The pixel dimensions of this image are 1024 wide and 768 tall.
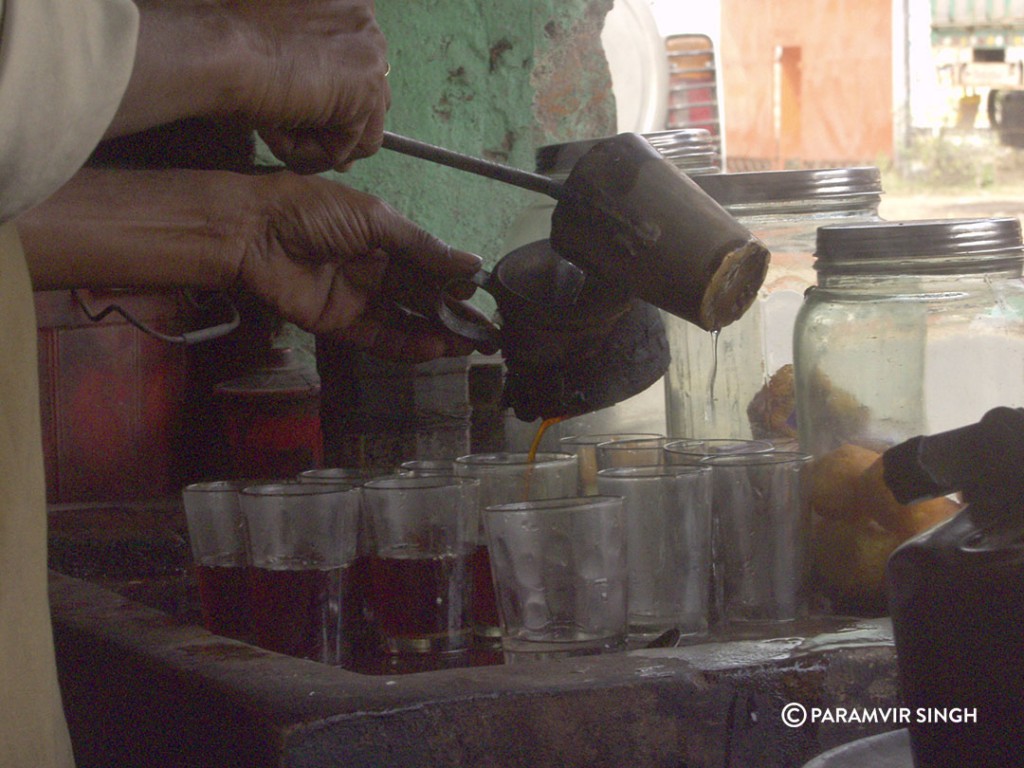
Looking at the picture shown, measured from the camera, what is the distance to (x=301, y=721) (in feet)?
3.42

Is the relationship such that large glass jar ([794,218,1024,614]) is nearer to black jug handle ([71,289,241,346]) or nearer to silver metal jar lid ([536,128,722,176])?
silver metal jar lid ([536,128,722,176])

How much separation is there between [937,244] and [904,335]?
15cm

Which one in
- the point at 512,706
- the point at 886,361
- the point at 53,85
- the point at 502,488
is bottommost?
the point at 512,706

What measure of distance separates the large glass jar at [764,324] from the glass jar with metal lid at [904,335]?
0.19 meters

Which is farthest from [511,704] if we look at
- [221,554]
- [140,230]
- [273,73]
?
[140,230]

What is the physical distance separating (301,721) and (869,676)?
0.52 meters

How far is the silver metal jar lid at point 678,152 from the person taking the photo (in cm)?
183

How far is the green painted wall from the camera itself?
274cm

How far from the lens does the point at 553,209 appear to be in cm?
187

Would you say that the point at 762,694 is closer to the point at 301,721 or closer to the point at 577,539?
the point at 577,539

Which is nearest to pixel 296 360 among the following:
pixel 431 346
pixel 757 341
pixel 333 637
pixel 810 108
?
pixel 431 346

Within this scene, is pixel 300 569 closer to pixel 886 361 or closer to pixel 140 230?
pixel 140 230

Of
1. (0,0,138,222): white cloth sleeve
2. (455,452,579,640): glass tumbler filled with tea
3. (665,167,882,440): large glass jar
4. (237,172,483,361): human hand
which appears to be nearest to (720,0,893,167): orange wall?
(665,167,882,440): large glass jar

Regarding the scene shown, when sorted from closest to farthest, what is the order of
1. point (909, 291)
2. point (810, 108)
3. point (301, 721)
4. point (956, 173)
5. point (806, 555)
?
point (301, 721)
point (806, 555)
point (909, 291)
point (810, 108)
point (956, 173)
